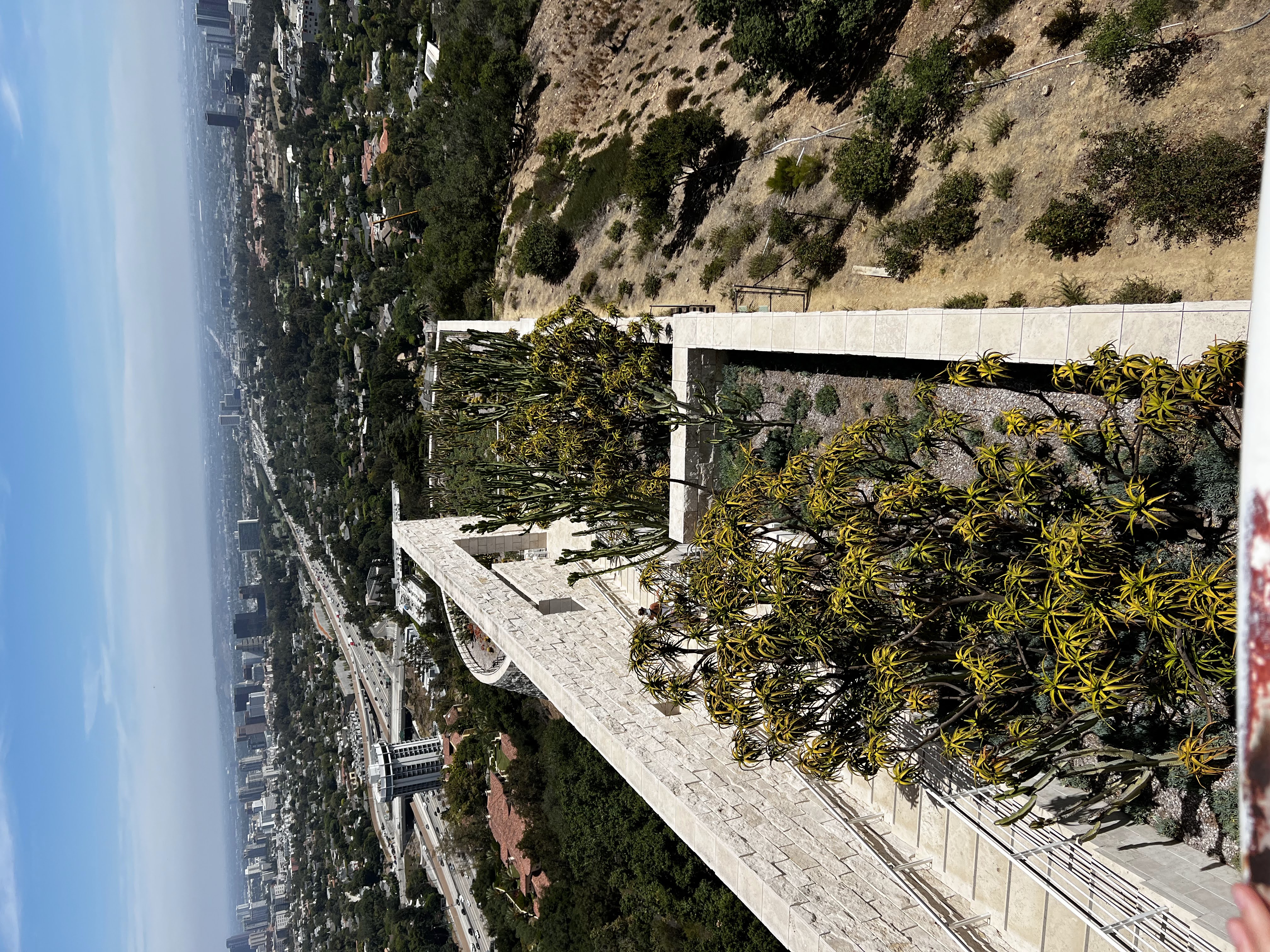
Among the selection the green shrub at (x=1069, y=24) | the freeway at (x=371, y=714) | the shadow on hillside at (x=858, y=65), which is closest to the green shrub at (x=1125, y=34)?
the green shrub at (x=1069, y=24)

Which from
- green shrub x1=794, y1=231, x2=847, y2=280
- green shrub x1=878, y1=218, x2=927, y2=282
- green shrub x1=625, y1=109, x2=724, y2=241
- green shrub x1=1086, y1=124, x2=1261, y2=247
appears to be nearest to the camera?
green shrub x1=1086, y1=124, x2=1261, y2=247

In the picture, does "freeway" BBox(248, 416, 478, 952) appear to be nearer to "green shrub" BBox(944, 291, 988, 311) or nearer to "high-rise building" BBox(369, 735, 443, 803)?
"high-rise building" BBox(369, 735, 443, 803)

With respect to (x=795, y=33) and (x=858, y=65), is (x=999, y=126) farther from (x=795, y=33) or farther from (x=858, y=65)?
(x=795, y=33)

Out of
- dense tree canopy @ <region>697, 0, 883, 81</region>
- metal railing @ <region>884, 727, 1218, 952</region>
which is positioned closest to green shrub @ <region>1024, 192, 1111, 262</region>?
dense tree canopy @ <region>697, 0, 883, 81</region>

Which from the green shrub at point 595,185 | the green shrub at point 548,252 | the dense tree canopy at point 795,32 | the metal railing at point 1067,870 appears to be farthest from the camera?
the green shrub at point 548,252

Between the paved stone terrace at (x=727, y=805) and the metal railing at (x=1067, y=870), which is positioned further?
the paved stone terrace at (x=727, y=805)

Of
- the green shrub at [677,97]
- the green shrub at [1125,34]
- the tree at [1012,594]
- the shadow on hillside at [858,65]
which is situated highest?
the green shrub at [677,97]

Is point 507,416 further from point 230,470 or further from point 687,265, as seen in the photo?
point 230,470

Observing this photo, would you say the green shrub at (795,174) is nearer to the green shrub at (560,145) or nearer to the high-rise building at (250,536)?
the green shrub at (560,145)
